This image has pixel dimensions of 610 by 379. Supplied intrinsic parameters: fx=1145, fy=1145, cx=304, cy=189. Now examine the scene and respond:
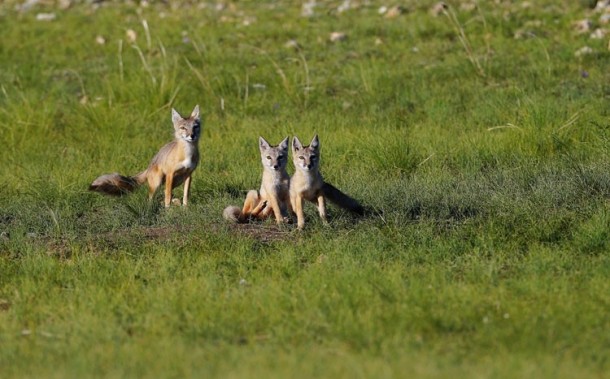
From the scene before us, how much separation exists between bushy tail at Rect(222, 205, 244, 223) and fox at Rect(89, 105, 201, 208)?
962mm

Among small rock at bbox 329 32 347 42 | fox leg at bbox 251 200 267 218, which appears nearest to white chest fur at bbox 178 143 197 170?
fox leg at bbox 251 200 267 218

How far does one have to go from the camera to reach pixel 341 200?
923cm

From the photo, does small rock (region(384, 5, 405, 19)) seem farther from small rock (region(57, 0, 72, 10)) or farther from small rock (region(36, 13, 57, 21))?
small rock (region(57, 0, 72, 10))

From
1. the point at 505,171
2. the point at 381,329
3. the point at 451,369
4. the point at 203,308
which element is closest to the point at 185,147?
the point at 505,171

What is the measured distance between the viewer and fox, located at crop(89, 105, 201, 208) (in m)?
10.4

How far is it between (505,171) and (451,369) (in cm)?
515

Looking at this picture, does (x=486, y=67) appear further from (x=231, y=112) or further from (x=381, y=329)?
(x=381, y=329)

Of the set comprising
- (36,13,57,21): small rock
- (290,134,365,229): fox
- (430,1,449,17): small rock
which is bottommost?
(36,13,57,21): small rock

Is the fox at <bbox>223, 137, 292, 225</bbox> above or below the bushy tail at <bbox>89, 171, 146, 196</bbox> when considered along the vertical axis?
above

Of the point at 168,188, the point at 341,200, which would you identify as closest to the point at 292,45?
the point at 168,188

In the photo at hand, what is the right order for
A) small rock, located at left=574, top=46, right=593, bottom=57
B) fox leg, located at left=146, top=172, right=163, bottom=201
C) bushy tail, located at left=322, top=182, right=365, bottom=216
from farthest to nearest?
1. small rock, located at left=574, top=46, right=593, bottom=57
2. fox leg, located at left=146, top=172, right=163, bottom=201
3. bushy tail, located at left=322, top=182, right=365, bottom=216

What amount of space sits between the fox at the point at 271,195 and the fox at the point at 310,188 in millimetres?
142

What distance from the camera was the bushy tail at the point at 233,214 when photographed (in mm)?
9367

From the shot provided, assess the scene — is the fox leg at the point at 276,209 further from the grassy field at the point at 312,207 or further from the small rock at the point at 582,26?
the small rock at the point at 582,26
